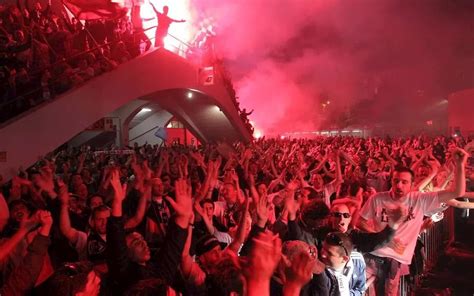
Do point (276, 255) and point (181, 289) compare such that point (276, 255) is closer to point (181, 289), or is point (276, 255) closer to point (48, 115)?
point (181, 289)

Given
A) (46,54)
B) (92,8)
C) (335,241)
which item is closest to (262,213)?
(335,241)

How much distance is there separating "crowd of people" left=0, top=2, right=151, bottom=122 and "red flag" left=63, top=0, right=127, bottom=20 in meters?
0.42

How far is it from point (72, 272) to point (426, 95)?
4036cm

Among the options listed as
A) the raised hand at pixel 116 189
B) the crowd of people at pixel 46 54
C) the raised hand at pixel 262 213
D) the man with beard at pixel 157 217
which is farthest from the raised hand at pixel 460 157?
the crowd of people at pixel 46 54

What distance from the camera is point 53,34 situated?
11383 millimetres

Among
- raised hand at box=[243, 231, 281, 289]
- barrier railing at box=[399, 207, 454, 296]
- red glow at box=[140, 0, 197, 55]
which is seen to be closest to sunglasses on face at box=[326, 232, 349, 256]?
raised hand at box=[243, 231, 281, 289]

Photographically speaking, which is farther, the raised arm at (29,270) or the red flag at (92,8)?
the red flag at (92,8)

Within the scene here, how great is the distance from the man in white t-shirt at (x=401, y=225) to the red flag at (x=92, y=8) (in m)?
10.7

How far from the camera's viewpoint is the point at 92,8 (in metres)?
12.5

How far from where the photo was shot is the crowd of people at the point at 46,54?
979 centimetres

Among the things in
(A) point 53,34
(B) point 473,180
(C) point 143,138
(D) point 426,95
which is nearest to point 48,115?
(A) point 53,34

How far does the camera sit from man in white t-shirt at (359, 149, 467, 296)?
4266 millimetres

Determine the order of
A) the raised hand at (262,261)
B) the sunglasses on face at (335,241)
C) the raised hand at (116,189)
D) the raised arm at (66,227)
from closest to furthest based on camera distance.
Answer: the raised hand at (262,261) < the sunglasses on face at (335,241) < the raised hand at (116,189) < the raised arm at (66,227)

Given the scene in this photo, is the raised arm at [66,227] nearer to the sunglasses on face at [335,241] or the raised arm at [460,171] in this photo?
the sunglasses on face at [335,241]
